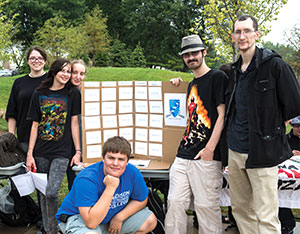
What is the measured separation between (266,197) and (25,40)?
35.9 metres

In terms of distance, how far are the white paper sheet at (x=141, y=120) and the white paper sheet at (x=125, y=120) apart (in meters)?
0.07

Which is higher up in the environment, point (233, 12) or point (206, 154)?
point (233, 12)

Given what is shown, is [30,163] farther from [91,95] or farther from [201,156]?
[201,156]

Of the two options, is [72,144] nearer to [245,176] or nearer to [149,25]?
[245,176]

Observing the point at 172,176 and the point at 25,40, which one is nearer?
the point at 172,176

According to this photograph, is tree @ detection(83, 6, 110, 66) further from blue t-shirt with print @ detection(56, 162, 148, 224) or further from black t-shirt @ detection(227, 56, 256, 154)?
black t-shirt @ detection(227, 56, 256, 154)

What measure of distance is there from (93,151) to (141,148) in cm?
52

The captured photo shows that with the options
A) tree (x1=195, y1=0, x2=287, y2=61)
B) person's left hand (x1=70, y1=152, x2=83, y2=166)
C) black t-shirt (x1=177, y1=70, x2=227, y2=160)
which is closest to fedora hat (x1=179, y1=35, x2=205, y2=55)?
black t-shirt (x1=177, y1=70, x2=227, y2=160)

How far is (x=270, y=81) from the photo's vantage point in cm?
236

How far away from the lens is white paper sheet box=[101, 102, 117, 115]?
3352mm

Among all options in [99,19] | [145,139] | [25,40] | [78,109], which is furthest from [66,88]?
[25,40]

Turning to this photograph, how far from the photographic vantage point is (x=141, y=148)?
3.45 m

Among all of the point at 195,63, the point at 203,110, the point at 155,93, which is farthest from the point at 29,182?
the point at 195,63

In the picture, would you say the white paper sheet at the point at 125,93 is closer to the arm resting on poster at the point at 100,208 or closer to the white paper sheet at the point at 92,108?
the white paper sheet at the point at 92,108
